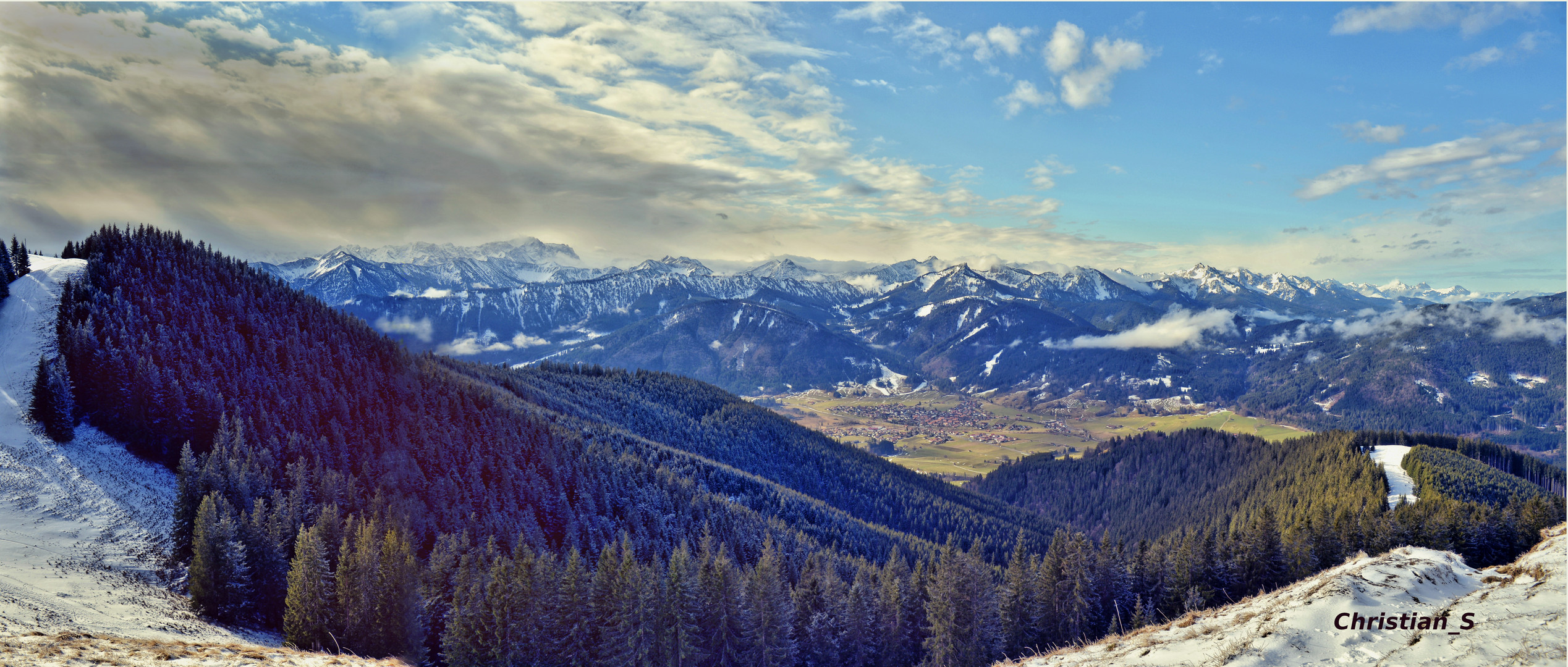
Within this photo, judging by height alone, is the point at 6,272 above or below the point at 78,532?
above

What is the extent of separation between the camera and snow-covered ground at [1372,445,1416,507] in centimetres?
14662

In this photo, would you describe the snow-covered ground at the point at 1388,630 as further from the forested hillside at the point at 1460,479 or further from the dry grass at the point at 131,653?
the forested hillside at the point at 1460,479

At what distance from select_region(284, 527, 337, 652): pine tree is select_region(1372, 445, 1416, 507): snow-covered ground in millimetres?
177218

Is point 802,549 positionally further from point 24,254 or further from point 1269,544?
point 24,254

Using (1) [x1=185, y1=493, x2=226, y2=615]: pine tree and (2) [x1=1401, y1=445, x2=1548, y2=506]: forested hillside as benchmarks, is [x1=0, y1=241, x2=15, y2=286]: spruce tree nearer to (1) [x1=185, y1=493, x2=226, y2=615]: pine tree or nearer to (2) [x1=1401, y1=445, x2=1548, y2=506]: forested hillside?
(1) [x1=185, y1=493, x2=226, y2=615]: pine tree

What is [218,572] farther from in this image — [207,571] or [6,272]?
[6,272]

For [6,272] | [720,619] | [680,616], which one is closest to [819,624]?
[720,619]

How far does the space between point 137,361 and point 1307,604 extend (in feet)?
412

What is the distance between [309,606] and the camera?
51.7 meters

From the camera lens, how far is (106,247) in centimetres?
11881

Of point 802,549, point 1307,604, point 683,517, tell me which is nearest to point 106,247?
point 683,517

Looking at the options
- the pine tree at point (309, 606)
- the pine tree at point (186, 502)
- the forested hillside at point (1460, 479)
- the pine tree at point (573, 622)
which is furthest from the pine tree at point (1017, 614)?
the forested hillside at point (1460, 479)

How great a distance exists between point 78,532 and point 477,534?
39.9 m

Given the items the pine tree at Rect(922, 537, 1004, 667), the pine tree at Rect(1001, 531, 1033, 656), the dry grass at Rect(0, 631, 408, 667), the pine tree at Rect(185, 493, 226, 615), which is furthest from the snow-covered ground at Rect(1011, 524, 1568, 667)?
the pine tree at Rect(185, 493, 226, 615)
